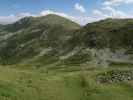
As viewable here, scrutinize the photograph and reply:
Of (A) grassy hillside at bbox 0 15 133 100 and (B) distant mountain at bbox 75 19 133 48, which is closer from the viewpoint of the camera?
(A) grassy hillside at bbox 0 15 133 100

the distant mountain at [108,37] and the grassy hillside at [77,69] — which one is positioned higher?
the distant mountain at [108,37]

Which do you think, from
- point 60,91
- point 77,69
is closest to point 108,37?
point 77,69

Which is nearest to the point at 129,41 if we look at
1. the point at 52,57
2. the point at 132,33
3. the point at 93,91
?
the point at 132,33

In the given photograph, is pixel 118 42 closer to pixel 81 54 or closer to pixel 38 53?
pixel 81 54

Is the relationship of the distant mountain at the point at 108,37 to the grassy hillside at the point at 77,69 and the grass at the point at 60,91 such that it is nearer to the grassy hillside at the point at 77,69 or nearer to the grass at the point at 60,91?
the grassy hillside at the point at 77,69

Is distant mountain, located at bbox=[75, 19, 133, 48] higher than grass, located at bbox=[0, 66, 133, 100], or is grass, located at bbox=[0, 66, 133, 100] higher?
distant mountain, located at bbox=[75, 19, 133, 48]

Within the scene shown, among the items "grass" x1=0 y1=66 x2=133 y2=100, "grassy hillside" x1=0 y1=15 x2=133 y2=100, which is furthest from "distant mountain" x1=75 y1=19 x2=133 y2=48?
"grass" x1=0 y1=66 x2=133 y2=100

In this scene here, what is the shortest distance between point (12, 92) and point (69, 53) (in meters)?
126

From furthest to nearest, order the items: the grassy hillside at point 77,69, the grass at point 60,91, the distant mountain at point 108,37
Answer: the distant mountain at point 108,37 < the grassy hillside at point 77,69 < the grass at point 60,91

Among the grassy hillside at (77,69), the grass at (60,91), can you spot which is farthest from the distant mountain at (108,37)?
the grass at (60,91)

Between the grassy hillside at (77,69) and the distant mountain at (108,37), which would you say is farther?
the distant mountain at (108,37)

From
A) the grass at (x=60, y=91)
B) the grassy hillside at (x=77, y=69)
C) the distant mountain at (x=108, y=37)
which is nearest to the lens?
the grass at (x=60, y=91)

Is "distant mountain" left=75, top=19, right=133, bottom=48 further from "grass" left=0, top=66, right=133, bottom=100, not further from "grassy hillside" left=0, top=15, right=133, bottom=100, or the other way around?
"grass" left=0, top=66, right=133, bottom=100

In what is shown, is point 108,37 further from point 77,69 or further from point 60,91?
point 60,91
